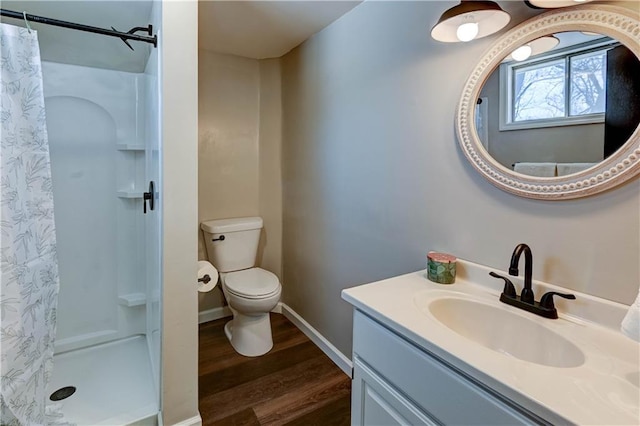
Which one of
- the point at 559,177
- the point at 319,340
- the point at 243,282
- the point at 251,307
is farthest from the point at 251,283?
the point at 559,177

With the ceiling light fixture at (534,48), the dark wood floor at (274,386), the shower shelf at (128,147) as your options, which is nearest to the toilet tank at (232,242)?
the dark wood floor at (274,386)

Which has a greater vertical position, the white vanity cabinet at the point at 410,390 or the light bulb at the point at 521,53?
the light bulb at the point at 521,53

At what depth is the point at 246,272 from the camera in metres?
2.38

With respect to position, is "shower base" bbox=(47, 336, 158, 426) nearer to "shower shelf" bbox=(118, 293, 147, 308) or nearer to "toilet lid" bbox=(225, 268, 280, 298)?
"shower shelf" bbox=(118, 293, 147, 308)

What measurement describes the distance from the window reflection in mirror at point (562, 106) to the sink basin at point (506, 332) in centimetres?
47

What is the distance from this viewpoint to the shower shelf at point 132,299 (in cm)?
218

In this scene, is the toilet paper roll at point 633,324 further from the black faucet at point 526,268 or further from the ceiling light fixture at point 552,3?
the ceiling light fixture at point 552,3

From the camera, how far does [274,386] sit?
6.05 ft

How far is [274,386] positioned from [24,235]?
139 centimetres

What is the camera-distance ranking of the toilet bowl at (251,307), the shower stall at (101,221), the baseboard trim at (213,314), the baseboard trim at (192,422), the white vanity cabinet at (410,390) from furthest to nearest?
the baseboard trim at (213,314) → the toilet bowl at (251,307) → the shower stall at (101,221) → the baseboard trim at (192,422) → the white vanity cabinet at (410,390)

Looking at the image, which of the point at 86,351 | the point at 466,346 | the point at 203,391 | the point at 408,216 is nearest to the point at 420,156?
the point at 408,216

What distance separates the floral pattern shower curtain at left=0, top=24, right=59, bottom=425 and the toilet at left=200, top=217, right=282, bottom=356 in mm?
975

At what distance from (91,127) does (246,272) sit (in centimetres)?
137

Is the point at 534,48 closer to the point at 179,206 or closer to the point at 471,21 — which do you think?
the point at 471,21
